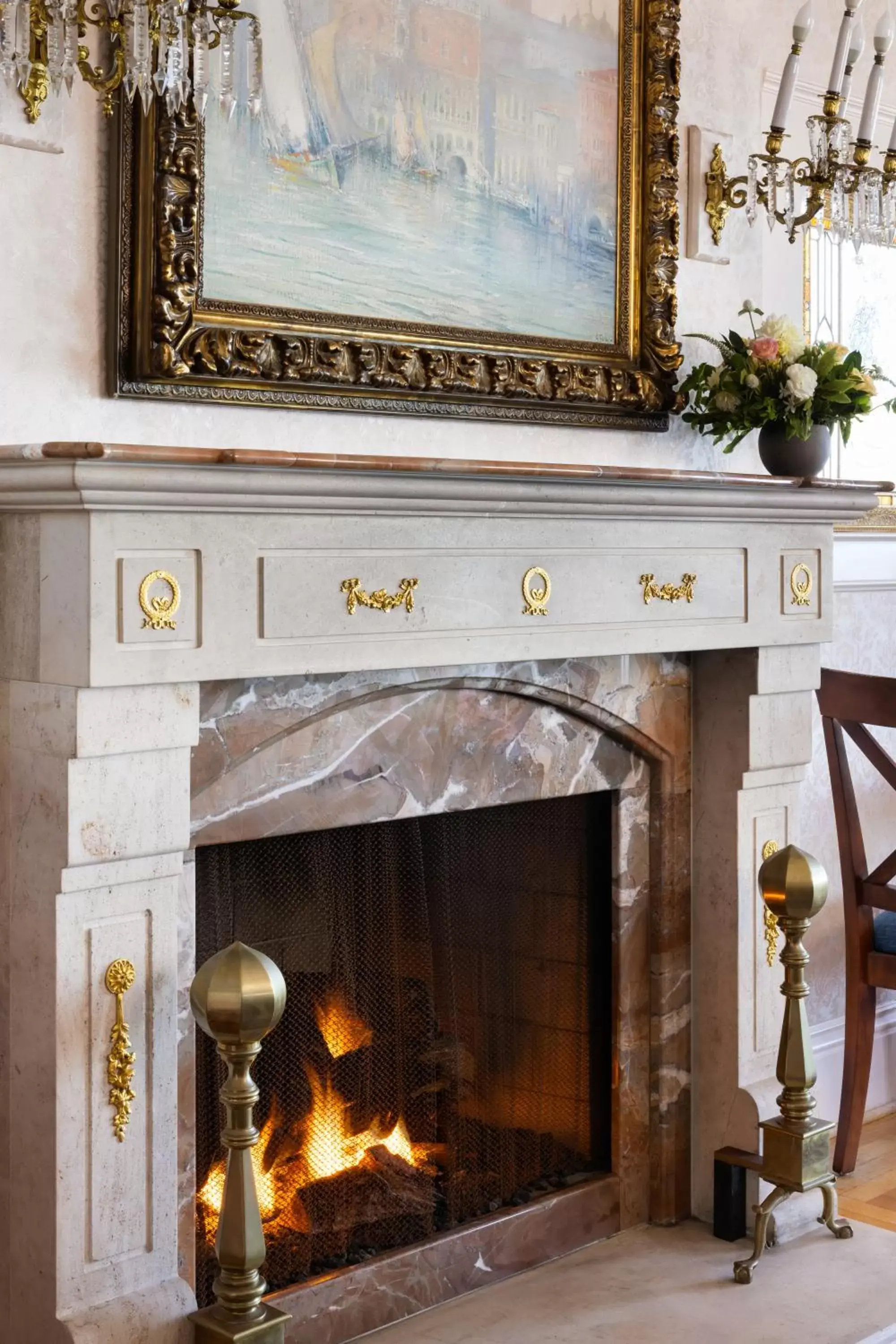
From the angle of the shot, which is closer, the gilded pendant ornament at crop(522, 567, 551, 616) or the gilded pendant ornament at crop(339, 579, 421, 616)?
the gilded pendant ornament at crop(339, 579, 421, 616)

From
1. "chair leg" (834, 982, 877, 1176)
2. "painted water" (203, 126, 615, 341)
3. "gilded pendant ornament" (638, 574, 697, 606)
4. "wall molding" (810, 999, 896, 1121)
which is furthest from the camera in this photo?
"wall molding" (810, 999, 896, 1121)

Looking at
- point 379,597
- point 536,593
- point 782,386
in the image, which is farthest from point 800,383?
point 379,597

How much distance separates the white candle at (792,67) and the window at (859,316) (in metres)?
0.92

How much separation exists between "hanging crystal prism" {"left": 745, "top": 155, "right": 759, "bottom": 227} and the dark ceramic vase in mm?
390

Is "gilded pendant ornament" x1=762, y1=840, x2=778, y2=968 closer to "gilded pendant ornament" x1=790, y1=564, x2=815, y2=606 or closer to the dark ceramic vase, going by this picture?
"gilded pendant ornament" x1=790, y1=564, x2=815, y2=606

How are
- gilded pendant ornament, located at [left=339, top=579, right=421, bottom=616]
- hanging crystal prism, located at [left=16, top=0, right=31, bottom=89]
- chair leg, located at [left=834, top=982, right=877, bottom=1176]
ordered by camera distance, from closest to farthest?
hanging crystal prism, located at [left=16, top=0, right=31, bottom=89]
gilded pendant ornament, located at [left=339, top=579, right=421, bottom=616]
chair leg, located at [left=834, top=982, right=877, bottom=1176]

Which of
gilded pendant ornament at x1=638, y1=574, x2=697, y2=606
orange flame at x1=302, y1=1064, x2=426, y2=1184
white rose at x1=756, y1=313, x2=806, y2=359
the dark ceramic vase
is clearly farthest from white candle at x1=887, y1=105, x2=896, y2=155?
orange flame at x1=302, y1=1064, x2=426, y2=1184

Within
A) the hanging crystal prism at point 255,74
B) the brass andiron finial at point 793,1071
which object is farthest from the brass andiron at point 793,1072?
the hanging crystal prism at point 255,74

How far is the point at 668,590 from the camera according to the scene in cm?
269

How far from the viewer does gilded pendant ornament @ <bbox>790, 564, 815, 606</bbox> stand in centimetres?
293

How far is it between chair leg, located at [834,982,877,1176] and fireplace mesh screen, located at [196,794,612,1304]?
732mm

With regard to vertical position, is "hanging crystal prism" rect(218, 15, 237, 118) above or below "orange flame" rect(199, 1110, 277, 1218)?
above

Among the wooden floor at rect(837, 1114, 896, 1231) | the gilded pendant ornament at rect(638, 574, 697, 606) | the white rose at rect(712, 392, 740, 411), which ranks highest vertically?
the white rose at rect(712, 392, 740, 411)

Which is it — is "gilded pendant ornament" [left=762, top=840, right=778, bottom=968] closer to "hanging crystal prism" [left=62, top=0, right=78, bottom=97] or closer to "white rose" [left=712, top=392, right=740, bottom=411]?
"white rose" [left=712, top=392, right=740, bottom=411]
